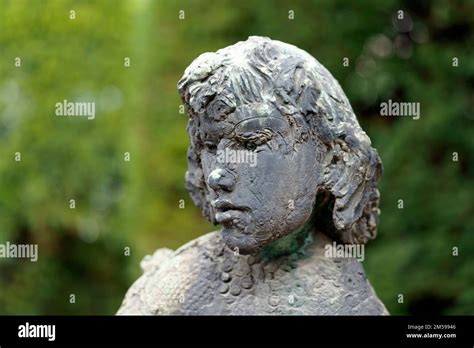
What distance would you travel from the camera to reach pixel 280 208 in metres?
4.21

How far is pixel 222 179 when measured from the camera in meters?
4.17

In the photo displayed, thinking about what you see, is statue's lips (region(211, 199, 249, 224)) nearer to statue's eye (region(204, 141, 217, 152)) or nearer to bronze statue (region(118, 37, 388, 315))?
bronze statue (region(118, 37, 388, 315))

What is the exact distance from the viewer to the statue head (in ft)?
13.6

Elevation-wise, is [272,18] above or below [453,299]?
above

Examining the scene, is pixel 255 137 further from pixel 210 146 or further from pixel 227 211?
pixel 227 211

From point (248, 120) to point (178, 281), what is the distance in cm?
82

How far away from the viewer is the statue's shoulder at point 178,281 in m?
4.54

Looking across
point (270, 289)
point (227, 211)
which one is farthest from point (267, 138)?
point (270, 289)

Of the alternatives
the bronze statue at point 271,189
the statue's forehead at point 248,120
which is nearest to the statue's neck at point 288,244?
the bronze statue at point 271,189

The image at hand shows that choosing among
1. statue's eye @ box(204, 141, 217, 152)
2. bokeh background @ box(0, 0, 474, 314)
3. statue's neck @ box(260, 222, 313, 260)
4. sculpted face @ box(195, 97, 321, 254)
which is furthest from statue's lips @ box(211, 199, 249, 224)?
bokeh background @ box(0, 0, 474, 314)
